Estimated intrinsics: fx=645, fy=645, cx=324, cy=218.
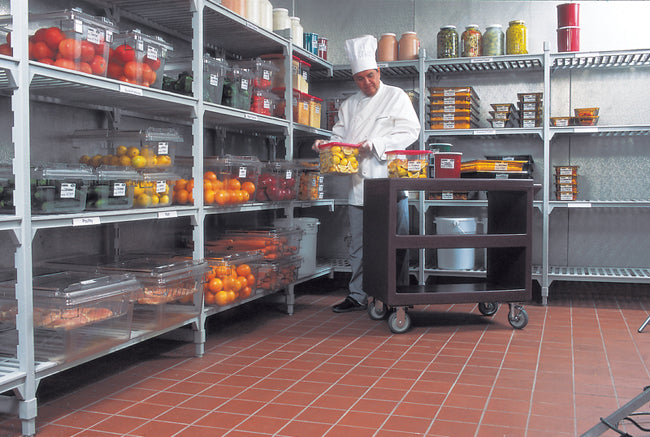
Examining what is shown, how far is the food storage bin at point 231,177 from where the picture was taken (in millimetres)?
3939

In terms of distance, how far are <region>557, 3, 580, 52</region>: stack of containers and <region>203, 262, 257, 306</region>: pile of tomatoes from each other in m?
3.40

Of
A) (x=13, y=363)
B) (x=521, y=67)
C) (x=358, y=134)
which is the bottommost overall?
(x=13, y=363)

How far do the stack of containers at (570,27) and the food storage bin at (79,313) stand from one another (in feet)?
13.9

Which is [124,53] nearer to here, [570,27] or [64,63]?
Answer: [64,63]

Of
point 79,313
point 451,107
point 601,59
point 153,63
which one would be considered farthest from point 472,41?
point 79,313

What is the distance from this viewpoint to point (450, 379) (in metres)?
3.23

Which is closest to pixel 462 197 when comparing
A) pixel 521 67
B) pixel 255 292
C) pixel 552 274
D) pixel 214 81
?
pixel 552 274

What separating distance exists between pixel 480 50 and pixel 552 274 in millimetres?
2081

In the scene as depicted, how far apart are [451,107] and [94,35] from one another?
141 inches

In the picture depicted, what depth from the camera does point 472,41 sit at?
574 centimetres

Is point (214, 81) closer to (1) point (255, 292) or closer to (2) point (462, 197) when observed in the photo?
(1) point (255, 292)

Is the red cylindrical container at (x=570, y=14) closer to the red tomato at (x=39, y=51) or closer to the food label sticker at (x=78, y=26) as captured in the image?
the food label sticker at (x=78, y=26)

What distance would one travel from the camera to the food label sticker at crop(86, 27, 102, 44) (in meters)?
2.83

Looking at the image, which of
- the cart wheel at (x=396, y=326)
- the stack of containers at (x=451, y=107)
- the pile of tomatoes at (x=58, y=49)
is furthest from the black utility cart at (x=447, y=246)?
the pile of tomatoes at (x=58, y=49)
